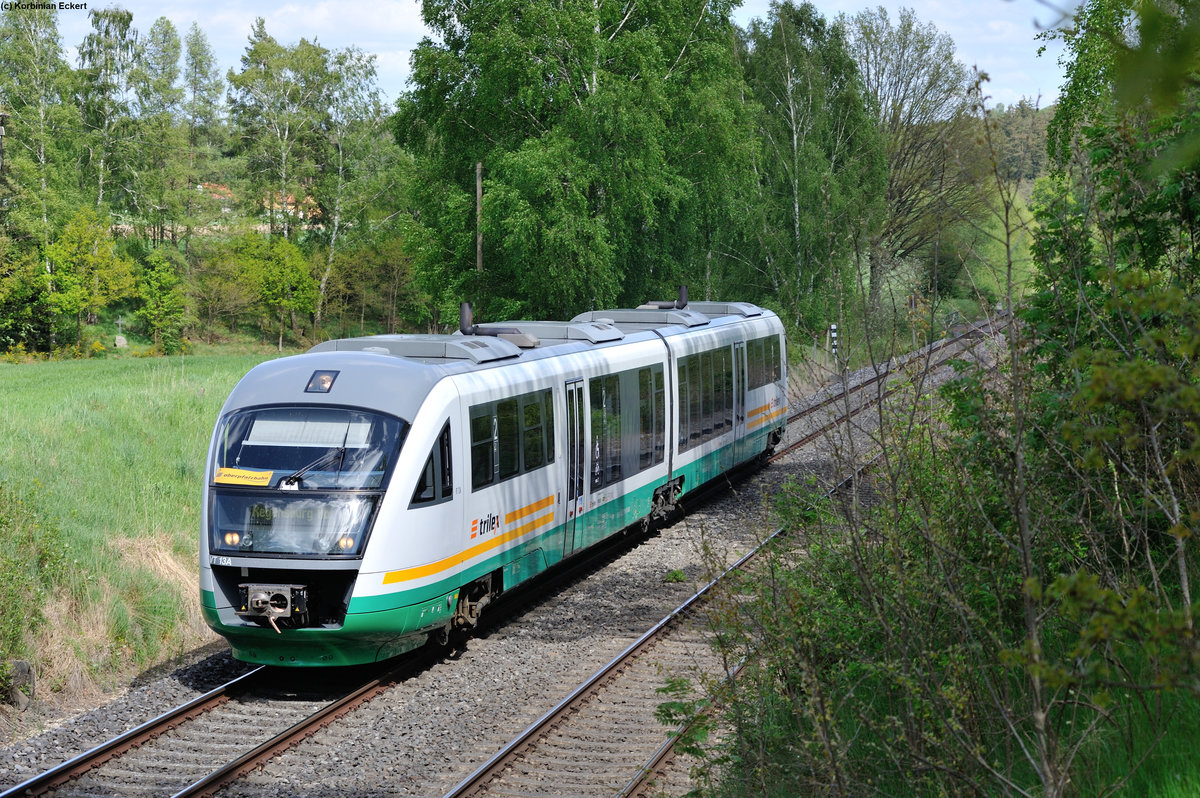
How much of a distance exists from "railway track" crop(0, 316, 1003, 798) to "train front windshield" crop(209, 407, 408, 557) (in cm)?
135

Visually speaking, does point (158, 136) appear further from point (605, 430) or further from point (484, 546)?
point (484, 546)

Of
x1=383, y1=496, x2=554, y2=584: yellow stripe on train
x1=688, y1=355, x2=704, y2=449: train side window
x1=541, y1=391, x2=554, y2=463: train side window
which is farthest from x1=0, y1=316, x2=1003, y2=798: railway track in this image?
x1=688, y1=355, x2=704, y2=449: train side window

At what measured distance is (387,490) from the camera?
9.82 m

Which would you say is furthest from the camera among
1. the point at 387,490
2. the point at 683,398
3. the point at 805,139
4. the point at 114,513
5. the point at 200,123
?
the point at 200,123

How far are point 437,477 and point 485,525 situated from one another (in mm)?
1040

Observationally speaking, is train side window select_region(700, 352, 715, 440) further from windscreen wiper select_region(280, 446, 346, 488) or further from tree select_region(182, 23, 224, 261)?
tree select_region(182, 23, 224, 261)

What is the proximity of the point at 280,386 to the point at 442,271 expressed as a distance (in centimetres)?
2211

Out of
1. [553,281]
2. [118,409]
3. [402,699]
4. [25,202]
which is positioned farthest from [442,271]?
[25,202]

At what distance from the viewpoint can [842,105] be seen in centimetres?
4253

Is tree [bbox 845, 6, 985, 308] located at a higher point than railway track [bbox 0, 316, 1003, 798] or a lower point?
higher

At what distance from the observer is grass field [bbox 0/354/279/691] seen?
11125mm

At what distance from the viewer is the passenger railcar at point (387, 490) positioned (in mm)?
9727

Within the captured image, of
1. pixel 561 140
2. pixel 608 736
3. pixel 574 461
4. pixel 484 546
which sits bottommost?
pixel 608 736

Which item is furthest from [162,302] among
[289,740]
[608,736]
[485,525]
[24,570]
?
[608,736]
